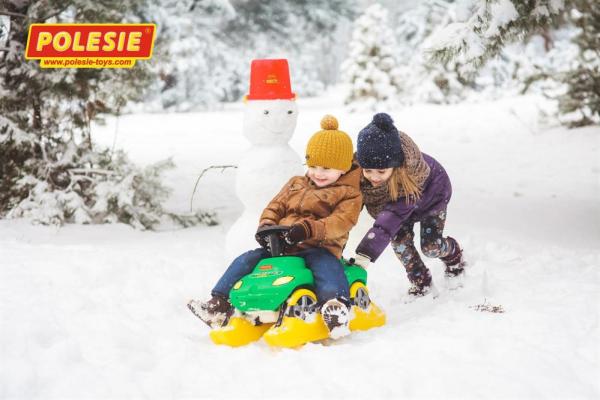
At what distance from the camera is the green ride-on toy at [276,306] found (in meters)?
3.29

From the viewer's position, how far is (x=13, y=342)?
300 cm

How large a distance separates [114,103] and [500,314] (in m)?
4.66

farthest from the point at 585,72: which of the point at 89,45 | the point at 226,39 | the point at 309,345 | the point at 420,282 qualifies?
the point at 226,39

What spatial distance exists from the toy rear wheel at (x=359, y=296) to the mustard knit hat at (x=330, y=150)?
0.73 metres

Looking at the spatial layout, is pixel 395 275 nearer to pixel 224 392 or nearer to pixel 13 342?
pixel 224 392

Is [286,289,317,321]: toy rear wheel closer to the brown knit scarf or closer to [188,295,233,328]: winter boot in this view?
Answer: [188,295,233,328]: winter boot

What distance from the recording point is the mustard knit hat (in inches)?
149

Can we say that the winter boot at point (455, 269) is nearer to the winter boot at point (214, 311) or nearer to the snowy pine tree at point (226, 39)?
the winter boot at point (214, 311)

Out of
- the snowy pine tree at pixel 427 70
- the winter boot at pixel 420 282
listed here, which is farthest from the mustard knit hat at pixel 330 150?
the snowy pine tree at pixel 427 70

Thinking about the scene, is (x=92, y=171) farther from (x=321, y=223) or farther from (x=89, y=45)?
(x=321, y=223)

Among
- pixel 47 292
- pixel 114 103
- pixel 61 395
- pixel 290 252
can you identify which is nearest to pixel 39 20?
pixel 114 103

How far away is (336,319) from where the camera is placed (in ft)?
10.8

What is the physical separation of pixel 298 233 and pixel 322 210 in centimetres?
38

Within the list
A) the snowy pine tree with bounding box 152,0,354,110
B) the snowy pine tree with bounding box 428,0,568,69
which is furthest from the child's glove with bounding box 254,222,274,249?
the snowy pine tree with bounding box 152,0,354,110
